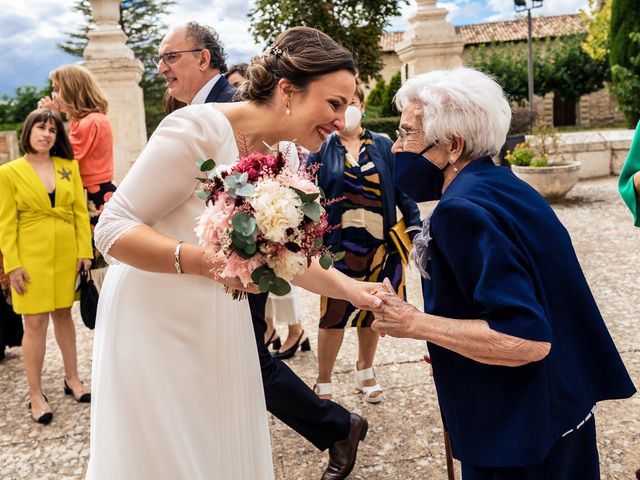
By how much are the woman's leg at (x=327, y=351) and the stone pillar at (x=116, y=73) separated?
663 cm

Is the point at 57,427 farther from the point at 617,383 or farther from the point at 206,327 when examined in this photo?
the point at 617,383

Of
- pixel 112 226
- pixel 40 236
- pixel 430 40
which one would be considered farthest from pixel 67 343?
pixel 430 40

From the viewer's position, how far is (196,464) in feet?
6.72

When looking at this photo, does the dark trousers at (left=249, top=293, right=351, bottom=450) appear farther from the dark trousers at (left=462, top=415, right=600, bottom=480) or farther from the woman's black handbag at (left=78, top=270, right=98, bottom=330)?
the woman's black handbag at (left=78, top=270, right=98, bottom=330)

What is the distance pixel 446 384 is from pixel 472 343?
0.80 ft

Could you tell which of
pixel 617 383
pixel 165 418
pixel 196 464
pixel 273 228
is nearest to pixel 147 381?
pixel 165 418

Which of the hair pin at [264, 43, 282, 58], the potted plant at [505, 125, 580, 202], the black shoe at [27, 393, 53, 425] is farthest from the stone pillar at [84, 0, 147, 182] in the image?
the hair pin at [264, 43, 282, 58]

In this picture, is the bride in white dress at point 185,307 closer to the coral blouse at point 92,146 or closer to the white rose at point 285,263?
the white rose at point 285,263

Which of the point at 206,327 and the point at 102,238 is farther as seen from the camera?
the point at 206,327

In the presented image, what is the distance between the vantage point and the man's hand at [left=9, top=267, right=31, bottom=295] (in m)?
4.10

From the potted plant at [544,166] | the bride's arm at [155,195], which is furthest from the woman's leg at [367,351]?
the potted plant at [544,166]

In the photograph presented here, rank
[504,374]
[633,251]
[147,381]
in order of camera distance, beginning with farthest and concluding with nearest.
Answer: [633,251] → [147,381] → [504,374]

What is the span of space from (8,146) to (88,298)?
1363 centimetres

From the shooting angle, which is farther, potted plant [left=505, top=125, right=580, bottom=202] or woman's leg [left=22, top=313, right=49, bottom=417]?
potted plant [left=505, top=125, right=580, bottom=202]
